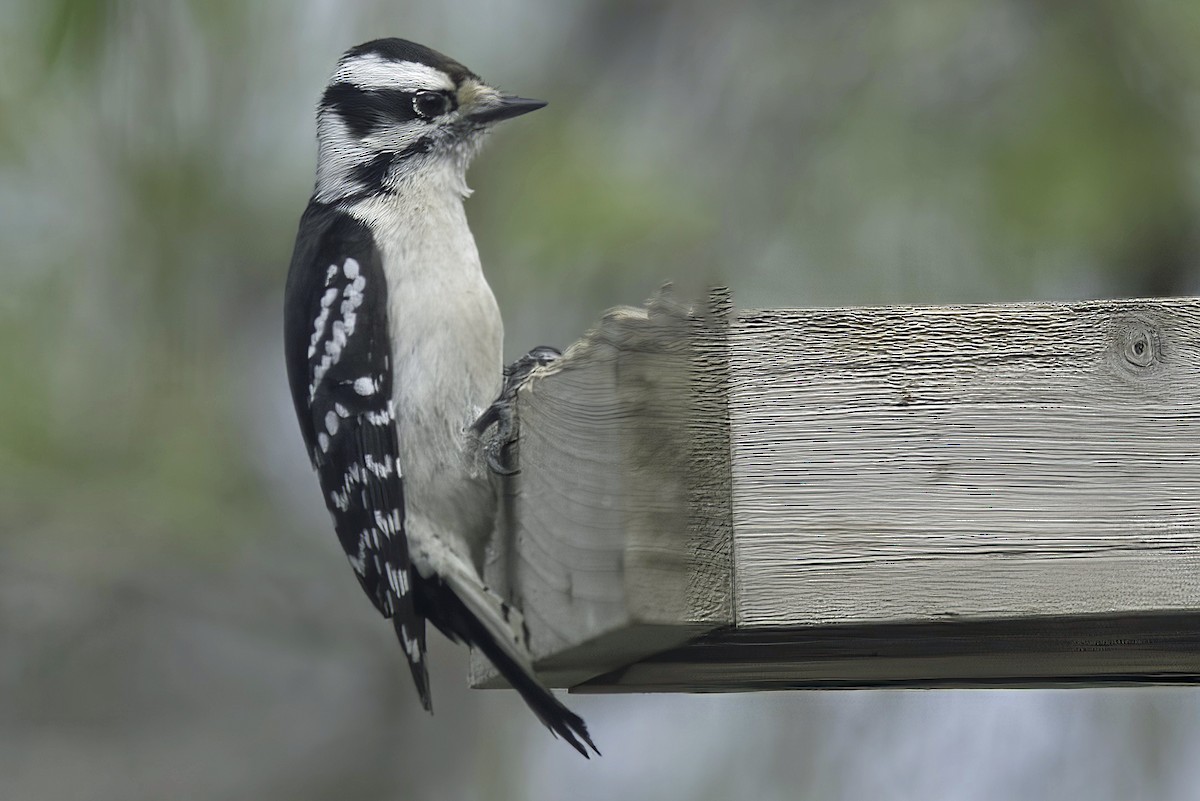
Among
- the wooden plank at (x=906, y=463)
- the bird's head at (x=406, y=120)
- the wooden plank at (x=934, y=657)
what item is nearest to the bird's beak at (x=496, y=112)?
the bird's head at (x=406, y=120)

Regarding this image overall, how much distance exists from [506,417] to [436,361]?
57 centimetres

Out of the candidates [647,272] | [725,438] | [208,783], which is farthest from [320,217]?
[208,783]

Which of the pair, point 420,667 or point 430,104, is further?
point 430,104

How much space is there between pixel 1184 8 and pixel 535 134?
202 centimetres

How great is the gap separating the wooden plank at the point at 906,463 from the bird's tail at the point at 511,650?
301 millimetres

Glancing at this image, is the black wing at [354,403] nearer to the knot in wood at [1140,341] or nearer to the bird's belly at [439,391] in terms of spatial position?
the bird's belly at [439,391]

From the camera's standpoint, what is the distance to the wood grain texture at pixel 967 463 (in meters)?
1.88

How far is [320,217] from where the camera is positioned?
3475mm

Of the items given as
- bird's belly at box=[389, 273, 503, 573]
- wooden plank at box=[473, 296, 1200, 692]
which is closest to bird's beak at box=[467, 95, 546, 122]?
bird's belly at box=[389, 273, 503, 573]

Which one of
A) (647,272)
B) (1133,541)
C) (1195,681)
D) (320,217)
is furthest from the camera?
(647,272)

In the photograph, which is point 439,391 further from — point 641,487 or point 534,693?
point 641,487

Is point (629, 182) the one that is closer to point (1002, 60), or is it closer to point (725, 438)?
point (1002, 60)

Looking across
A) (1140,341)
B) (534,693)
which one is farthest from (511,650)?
(1140,341)

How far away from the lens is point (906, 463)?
1914 mm
